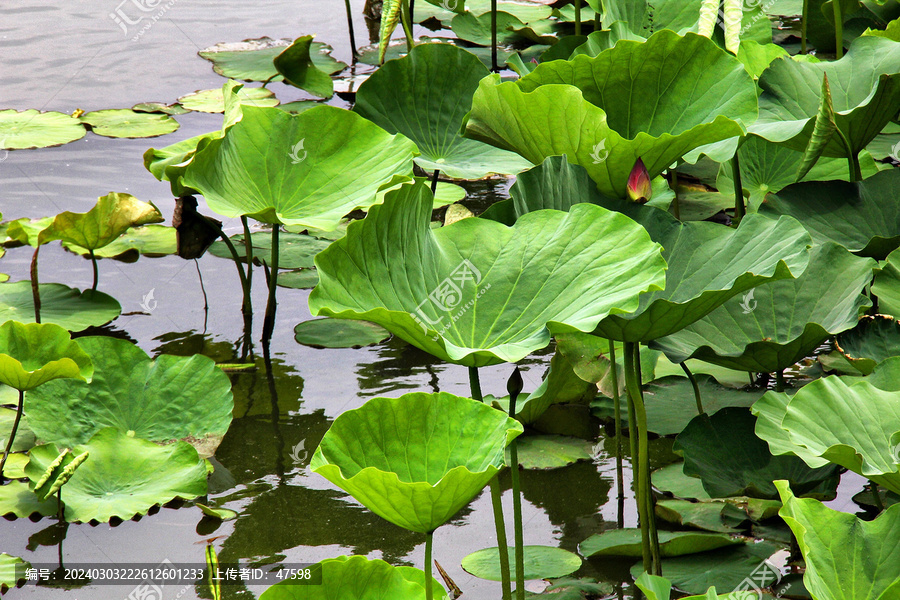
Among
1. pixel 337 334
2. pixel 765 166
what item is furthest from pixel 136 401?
pixel 765 166

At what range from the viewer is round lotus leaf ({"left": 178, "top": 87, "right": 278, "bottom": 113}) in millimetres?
3422

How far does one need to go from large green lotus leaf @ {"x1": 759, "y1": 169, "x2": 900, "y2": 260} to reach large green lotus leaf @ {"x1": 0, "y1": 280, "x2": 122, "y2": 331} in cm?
176

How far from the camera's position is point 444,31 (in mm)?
4586

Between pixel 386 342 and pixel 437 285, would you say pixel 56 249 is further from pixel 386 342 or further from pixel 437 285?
pixel 437 285

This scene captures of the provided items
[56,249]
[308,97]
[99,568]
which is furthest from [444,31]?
[99,568]

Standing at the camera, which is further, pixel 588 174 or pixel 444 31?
pixel 444 31

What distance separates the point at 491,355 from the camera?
122 centimetres

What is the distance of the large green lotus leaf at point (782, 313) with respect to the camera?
5.15ft

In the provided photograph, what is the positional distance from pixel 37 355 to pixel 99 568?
17.9 inches
